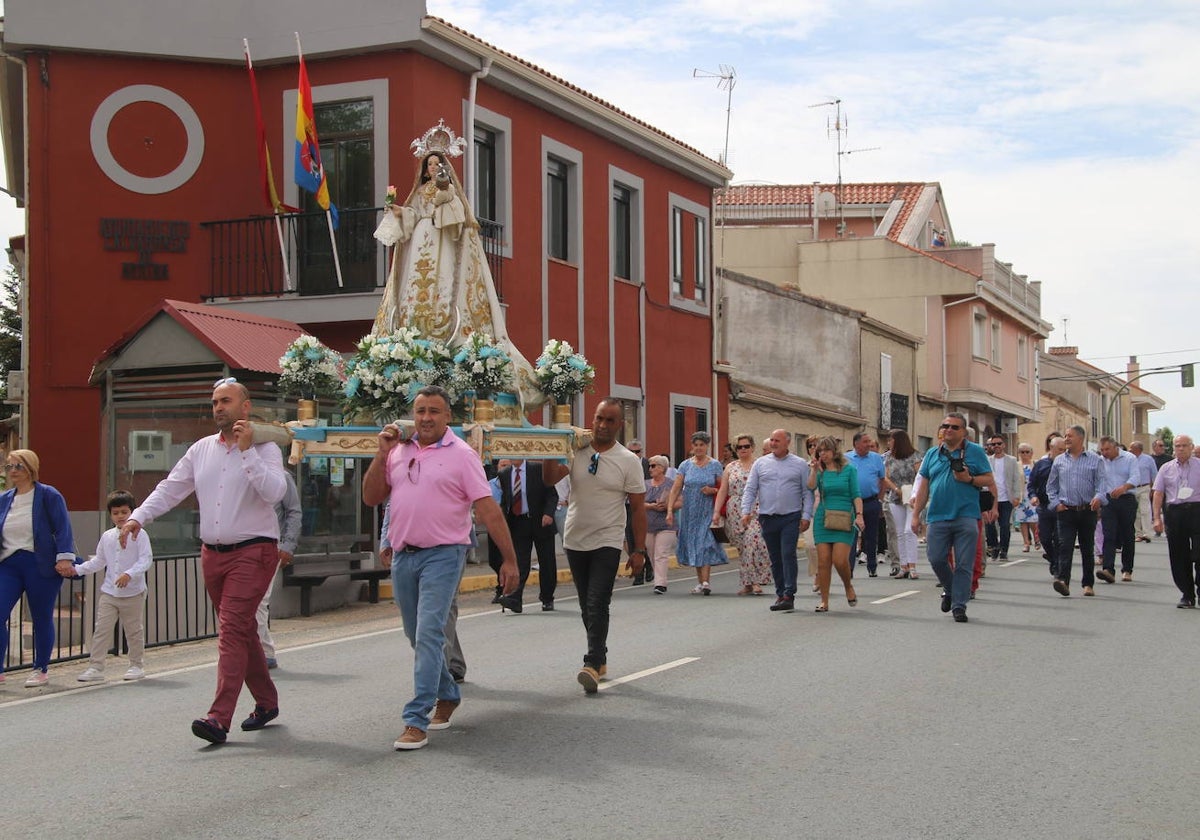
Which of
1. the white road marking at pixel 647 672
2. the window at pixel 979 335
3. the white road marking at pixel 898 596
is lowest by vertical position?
the white road marking at pixel 647 672

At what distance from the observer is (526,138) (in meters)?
23.4

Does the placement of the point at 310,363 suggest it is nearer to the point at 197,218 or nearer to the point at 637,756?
the point at 637,756

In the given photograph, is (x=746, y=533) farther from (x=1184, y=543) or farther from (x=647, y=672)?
(x=647, y=672)

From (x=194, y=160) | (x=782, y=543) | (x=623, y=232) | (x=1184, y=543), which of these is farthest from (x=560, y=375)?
(x=623, y=232)

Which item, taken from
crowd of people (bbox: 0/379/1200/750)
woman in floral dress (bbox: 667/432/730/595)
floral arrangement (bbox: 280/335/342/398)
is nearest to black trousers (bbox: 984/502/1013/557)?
crowd of people (bbox: 0/379/1200/750)

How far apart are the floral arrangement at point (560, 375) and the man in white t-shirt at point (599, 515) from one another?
60.7 inches

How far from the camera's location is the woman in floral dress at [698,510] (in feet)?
57.5

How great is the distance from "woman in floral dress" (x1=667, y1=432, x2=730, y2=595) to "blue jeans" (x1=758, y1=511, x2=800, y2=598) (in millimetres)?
2510

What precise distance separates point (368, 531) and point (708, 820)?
12.1m

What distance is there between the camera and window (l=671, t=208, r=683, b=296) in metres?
28.9

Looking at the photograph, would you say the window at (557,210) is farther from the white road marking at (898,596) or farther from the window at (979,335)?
the window at (979,335)

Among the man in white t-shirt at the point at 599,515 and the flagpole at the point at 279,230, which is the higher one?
the flagpole at the point at 279,230

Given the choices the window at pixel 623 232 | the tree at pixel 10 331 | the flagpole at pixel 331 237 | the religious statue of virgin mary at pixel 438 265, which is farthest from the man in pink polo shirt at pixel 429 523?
the tree at pixel 10 331

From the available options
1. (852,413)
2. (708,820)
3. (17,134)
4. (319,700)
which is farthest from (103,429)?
(852,413)
